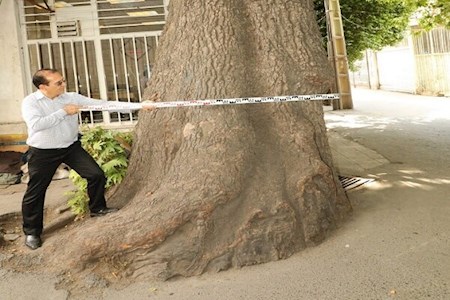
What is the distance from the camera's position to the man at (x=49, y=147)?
176 inches

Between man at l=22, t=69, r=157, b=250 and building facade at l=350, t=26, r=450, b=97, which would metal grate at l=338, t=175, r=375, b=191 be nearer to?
man at l=22, t=69, r=157, b=250

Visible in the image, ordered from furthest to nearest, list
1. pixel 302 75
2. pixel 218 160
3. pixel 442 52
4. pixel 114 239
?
pixel 442 52, pixel 302 75, pixel 218 160, pixel 114 239

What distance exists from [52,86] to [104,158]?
1.22m

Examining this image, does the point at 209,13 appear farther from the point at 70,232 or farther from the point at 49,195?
the point at 49,195

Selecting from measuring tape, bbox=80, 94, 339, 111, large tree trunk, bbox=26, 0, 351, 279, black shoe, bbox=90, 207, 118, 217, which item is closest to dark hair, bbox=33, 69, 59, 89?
measuring tape, bbox=80, 94, 339, 111

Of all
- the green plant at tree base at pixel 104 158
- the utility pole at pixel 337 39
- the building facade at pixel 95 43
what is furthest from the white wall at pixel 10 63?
the utility pole at pixel 337 39

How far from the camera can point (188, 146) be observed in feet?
15.0

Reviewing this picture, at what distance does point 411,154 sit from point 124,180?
539 cm

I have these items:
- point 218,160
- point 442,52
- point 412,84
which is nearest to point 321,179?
point 218,160

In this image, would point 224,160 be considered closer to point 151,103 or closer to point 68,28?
point 151,103

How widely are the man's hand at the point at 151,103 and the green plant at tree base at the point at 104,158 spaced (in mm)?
799

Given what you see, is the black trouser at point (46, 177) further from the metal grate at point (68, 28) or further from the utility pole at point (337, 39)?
the utility pole at point (337, 39)

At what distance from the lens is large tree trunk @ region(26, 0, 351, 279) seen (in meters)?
4.12

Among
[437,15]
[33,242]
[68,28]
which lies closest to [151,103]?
[33,242]
